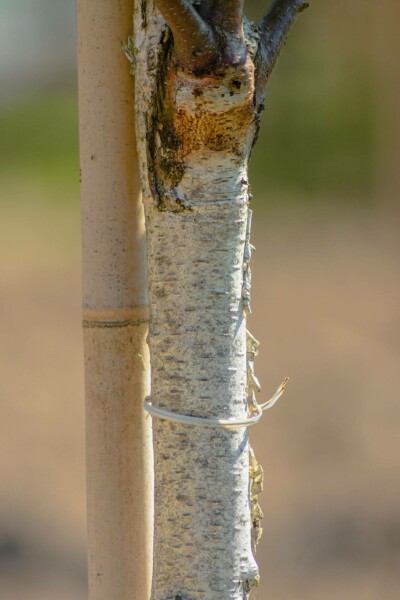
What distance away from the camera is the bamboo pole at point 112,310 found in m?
0.78

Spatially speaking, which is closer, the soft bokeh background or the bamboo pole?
the bamboo pole

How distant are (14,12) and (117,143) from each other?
122 centimetres

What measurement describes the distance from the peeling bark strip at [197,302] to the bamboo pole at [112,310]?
0.16 feet

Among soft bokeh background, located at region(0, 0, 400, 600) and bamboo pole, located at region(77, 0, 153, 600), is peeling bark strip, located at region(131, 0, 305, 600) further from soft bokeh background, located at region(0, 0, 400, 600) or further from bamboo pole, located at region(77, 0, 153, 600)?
soft bokeh background, located at region(0, 0, 400, 600)

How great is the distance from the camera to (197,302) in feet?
2.33

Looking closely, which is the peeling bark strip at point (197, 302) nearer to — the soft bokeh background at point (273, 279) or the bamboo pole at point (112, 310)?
the bamboo pole at point (112, 310)

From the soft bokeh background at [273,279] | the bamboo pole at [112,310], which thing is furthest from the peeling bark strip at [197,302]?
the soft bokeh background at [273,279]

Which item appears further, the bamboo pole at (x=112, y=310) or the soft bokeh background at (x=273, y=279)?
the soft bokeh background at (x=273, y=279)

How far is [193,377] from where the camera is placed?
28.2 inches

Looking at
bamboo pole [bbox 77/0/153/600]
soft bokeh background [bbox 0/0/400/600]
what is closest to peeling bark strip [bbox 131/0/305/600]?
bamboo pole [bbox 77/0/153/600]

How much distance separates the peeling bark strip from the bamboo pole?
5cm

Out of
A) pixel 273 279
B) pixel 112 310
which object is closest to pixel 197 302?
pixel 112 310

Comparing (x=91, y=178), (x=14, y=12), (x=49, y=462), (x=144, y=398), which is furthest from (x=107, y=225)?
(x=14, y=12)

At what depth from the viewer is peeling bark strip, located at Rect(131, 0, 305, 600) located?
2.31ft
